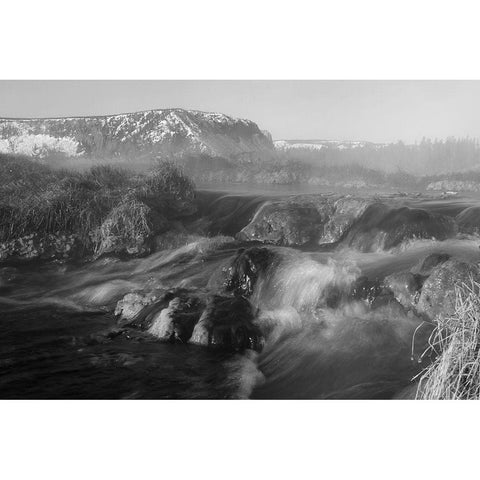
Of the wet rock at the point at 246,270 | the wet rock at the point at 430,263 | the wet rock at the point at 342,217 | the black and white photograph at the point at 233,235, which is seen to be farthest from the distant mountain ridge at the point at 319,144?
the wet rock at the point at 430,263

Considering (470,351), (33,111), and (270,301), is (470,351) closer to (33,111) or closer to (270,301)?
(270,301)

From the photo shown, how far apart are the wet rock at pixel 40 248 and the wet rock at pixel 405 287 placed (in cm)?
377

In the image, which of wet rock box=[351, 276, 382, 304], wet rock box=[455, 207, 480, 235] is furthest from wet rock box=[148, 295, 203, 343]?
wet rock box=[455, 207, 480, 235]

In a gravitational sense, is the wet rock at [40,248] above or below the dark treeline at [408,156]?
below

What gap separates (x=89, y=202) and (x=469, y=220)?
459 centimetres

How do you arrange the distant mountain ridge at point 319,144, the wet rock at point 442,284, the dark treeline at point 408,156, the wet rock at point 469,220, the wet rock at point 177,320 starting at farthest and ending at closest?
the distant mountain ridge at point 319,144 < the dark treeline at point 408,156 < the wet rock at point 469,220 < the wet rock at point 177,320 < the wet rock at point 442,284

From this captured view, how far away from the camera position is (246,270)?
4.81 metres

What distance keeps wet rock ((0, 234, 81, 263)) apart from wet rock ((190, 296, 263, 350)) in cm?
222

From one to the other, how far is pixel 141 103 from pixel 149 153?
613 mm

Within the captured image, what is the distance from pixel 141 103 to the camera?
5129 millimetres

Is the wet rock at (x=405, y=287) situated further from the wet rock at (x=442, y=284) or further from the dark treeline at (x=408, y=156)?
the dark treeline at (x=408, y=156)

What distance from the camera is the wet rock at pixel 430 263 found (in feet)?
14.4

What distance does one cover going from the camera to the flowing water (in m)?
3.70

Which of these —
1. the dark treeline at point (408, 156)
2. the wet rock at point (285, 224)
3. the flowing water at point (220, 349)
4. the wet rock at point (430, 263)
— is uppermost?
the dark treeline at point (408, 156)
